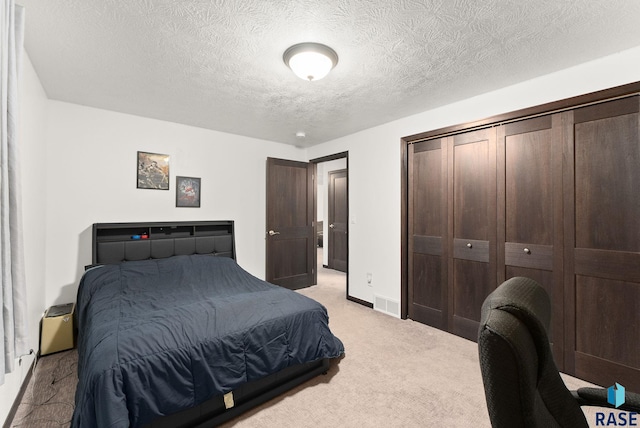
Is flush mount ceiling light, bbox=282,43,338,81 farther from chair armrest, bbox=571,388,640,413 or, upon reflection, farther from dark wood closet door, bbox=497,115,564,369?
chair armrest, bbox=571,388,640,413

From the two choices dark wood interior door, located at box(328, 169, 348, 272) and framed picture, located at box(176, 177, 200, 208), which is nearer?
framed picture, located at box(176, 177, 200, 208)

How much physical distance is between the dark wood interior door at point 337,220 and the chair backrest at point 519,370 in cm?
564

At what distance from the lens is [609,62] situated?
86.0 inches

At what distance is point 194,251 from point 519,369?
12.5 feet

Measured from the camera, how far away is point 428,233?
11.1 ft

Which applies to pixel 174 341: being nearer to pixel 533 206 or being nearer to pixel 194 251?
pixel 194 251

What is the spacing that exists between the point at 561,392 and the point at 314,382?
186 centimetres

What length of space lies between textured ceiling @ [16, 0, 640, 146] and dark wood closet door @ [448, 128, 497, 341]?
57cm

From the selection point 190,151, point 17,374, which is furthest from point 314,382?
point 190,151

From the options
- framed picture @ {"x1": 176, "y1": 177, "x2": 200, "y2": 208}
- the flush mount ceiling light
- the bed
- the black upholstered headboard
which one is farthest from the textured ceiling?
the bed

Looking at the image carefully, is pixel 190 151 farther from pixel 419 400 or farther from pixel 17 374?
pixel 419 400

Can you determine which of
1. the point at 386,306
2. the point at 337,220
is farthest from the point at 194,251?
the point at 337,220

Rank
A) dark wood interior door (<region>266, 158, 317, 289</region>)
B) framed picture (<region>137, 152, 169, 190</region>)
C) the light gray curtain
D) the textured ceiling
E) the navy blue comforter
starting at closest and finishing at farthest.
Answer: the light gray curtain → the navy blue comforter → the textured ceiling → framed picture (<region>137, 152, 169, 190</region>) → dark wood interior door (<region>266, 158, 317, 289</region>)

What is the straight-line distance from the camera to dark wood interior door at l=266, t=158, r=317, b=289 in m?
4.62
